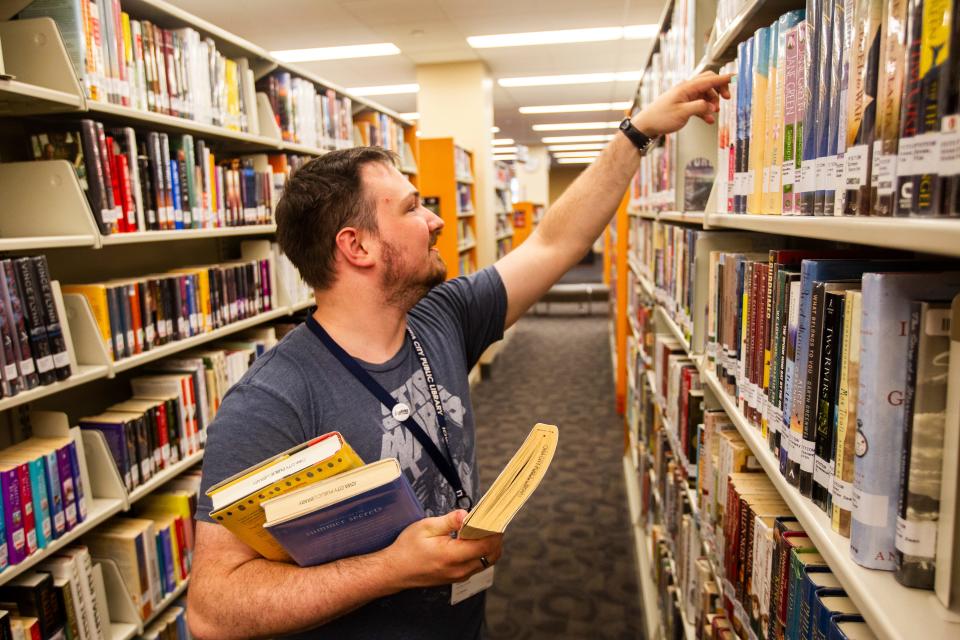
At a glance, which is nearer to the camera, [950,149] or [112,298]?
[950,149]

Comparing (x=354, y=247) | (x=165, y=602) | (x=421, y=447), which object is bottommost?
(x=165, y=602)

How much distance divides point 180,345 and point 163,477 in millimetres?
476

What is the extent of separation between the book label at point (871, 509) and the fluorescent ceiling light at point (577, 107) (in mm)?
9663

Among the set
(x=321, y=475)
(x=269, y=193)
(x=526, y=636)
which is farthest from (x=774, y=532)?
(x=269, y=193)

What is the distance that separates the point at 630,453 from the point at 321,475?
3.50m

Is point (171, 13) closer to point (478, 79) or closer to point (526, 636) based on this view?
point (526, 636)

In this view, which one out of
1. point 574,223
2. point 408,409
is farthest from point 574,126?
point 408,409

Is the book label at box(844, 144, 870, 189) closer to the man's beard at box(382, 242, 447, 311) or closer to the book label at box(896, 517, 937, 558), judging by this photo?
the book label at box(896, 517, 937, 558)

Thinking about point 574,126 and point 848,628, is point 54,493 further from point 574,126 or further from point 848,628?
point 574,126

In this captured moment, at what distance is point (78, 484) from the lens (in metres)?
1.86

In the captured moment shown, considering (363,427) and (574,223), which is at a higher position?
(574,223)

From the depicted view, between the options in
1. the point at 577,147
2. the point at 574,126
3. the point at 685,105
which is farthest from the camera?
the point at 577,147

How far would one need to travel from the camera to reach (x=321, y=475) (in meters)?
0.91

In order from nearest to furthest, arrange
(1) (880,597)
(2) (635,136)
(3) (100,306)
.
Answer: (1) (880,597), (2) (635,136), (3) (100,306)
